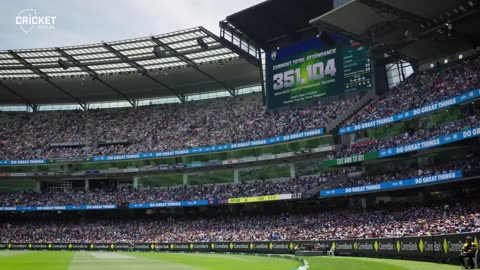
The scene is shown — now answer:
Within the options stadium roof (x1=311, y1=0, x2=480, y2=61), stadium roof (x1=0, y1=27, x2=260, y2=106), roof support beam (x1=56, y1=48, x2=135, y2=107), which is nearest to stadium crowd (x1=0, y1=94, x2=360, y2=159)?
roof support beam (x1=56, y1=48, x2=135, y2=107)

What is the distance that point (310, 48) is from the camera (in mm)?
64125

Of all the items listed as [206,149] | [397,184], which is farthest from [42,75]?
[397,184]

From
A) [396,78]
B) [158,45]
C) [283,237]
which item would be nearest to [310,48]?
[396,78]

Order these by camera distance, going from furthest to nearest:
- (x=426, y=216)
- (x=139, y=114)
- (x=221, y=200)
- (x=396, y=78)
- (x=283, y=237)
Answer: (x=139, y=114) < (x=221, y=200) < (x=396, y=78) < (x=283, y=237) < (x=426, y=216)

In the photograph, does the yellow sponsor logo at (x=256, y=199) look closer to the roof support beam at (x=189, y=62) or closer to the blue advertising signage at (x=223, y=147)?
the blue advertising signage at (x=223, y=147)

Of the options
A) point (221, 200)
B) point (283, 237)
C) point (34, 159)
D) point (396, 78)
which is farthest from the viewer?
point (34, 159)

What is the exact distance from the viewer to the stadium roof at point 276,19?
60531 mm

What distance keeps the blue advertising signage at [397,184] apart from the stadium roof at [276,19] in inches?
859

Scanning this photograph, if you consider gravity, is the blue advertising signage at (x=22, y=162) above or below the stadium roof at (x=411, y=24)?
below

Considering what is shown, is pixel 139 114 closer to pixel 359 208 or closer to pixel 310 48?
pixel 310 48

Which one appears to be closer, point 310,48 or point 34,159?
point 310,48

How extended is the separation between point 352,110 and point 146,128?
34768mm

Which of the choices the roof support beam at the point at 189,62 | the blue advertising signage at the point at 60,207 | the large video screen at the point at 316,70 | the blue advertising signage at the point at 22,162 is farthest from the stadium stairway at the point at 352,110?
the blue advertising signage at the point at 22,162

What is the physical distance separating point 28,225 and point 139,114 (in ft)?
78.5
